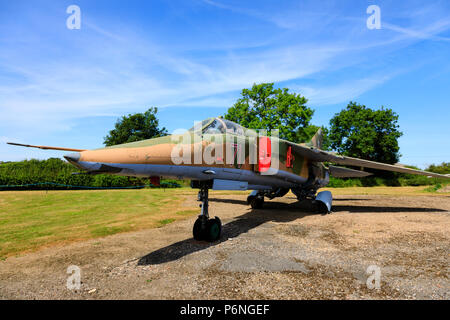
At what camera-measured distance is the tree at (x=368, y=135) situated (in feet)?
154

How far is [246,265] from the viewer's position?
4.95m

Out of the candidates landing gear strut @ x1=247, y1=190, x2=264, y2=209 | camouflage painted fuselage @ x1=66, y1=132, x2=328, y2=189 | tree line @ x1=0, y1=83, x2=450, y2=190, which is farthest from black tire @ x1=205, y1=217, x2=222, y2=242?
tree line @ x1=0, y1=83, x2=450, y2=190

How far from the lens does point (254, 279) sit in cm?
427

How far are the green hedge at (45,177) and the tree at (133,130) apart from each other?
36.4ft

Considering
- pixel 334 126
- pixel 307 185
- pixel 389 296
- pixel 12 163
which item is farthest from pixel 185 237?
pixel 334 126

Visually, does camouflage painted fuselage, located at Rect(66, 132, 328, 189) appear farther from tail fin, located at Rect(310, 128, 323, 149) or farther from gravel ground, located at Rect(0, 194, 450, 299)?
tail fin, located at Rect(310, 128, 323, 149)

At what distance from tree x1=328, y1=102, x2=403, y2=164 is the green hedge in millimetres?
37595

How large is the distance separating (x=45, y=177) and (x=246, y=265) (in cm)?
3033

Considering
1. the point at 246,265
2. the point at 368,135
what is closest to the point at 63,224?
the point at 246,265

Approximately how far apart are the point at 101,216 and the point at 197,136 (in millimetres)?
7441

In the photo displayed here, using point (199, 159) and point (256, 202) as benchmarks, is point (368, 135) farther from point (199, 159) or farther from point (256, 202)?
point (199, 159)

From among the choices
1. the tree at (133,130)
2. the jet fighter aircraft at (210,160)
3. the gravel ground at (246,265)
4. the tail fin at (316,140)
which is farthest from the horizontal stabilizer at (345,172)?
the tree at (133,130)
